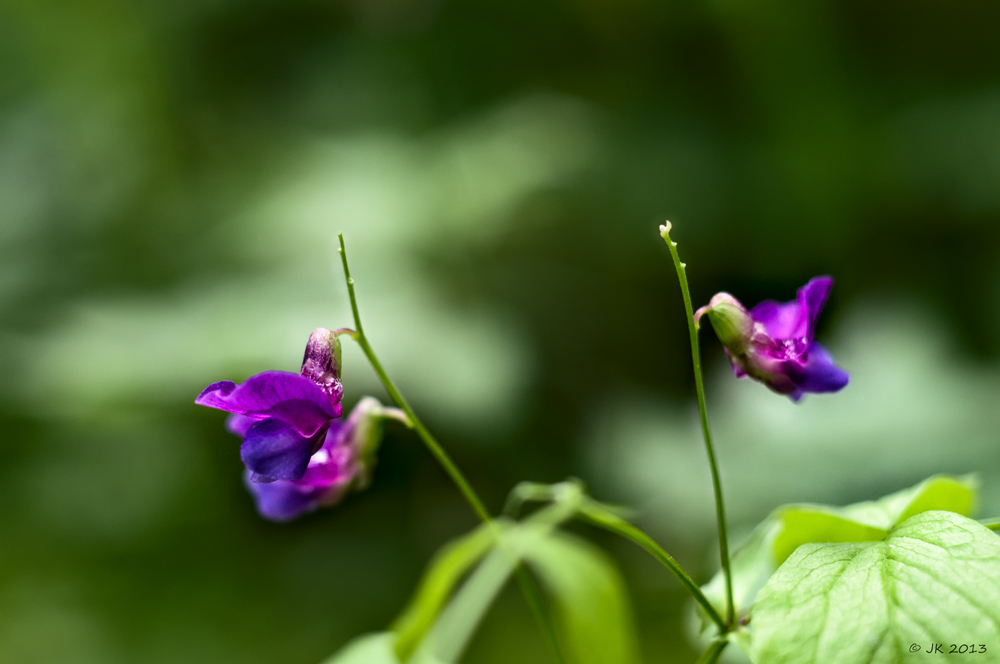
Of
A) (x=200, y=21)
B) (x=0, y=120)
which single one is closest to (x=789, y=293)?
(x=200, y=21)

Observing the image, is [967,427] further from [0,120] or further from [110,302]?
[0,120]

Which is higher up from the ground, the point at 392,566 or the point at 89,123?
the point at 89,123

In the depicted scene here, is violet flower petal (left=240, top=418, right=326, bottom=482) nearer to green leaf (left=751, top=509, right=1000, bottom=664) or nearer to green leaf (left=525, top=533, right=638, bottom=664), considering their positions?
green leaf (left=751, top=509, right=1000, bottom=664)

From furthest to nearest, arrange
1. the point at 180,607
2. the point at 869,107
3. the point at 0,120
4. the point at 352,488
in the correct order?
1. the point at 0,120
2. the point at 869,107
3. the point at 180,607
4. the point at 352,488

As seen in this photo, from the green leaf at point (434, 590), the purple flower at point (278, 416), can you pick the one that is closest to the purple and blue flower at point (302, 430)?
the purple flower at point (278, 416)

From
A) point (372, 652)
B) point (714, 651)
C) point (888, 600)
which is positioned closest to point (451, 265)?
point (372, 652)

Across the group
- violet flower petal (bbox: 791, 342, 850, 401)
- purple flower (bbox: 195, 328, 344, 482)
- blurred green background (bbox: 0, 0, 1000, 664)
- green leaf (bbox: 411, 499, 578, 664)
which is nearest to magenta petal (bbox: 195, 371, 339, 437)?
purple flower (bbox: 195, 328, 344, 482)

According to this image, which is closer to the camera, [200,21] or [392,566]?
[392,566]
